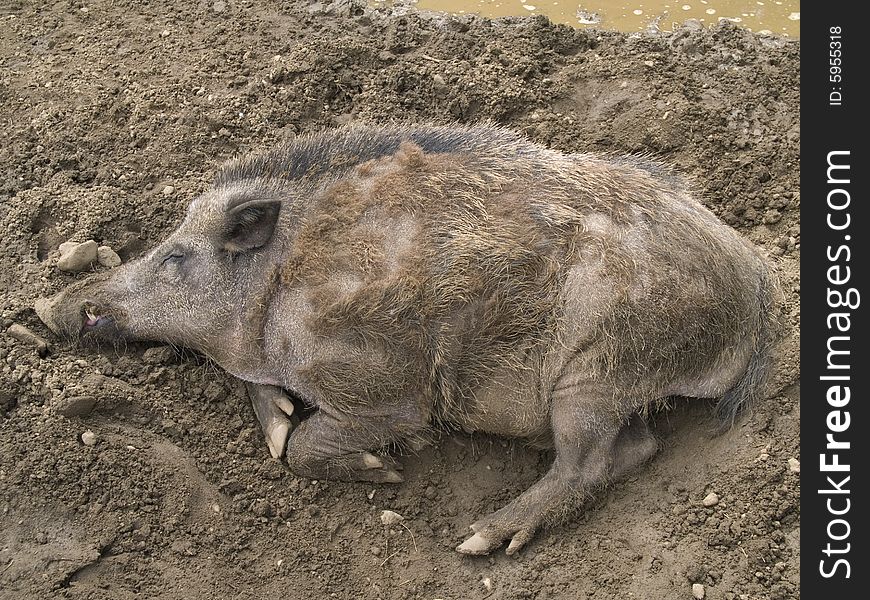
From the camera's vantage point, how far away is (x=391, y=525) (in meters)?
4.47

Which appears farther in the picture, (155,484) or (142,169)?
(142,169)

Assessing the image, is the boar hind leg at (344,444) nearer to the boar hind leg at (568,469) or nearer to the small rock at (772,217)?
the boar hind leg at (568,469)

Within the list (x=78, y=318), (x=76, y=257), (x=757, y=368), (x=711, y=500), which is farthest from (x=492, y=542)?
(x=76, y=257)

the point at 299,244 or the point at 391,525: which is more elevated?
the point at 299,244

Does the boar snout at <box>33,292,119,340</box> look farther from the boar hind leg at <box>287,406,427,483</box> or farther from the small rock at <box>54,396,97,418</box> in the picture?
the boar hind leg at <box>287,406,427,483</box>

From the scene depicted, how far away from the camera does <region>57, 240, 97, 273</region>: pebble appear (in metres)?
5.17

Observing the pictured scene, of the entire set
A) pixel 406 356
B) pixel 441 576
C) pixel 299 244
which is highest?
pixel 299 244

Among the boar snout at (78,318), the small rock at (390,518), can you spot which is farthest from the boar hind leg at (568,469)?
the boar snout at (78,318)

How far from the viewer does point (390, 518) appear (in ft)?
14.7

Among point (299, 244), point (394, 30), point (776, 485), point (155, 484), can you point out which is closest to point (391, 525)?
point (155, 484)

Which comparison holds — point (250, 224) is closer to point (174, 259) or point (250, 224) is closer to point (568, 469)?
point (174, 259)

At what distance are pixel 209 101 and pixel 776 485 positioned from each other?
4.28 meters

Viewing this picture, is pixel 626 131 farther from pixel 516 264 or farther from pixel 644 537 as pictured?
pixel 644 537

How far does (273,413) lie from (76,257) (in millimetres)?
1473
